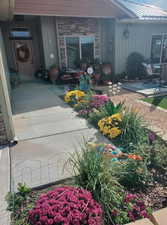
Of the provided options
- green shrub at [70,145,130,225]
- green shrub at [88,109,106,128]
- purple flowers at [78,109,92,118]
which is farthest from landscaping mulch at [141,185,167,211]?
purple flowers at [78,109,92,118]

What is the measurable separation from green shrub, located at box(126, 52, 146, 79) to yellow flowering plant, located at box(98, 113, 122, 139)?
689cm

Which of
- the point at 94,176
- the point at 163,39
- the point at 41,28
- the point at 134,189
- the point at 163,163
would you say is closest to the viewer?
the point at 94,176

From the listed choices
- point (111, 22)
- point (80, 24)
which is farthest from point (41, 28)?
point (111, 22)

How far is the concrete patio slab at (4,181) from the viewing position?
1.99 metres

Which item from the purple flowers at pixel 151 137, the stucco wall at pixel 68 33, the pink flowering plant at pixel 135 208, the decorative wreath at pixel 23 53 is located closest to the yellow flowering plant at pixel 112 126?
the purple flowers at pixel 151 137

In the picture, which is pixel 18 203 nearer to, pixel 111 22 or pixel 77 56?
pixel 77 56

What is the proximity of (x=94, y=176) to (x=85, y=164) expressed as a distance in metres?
0.18

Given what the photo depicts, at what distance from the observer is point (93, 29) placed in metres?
9.74

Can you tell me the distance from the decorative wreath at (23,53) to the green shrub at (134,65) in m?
5.69

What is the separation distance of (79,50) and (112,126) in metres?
7.13

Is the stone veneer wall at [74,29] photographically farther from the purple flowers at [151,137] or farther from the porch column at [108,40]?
the purple flowers at [151,137]

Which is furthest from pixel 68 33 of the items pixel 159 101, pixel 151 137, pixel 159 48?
pixel 151 137

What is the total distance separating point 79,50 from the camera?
382 inches

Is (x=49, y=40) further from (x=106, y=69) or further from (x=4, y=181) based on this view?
(x=4, y=181)
